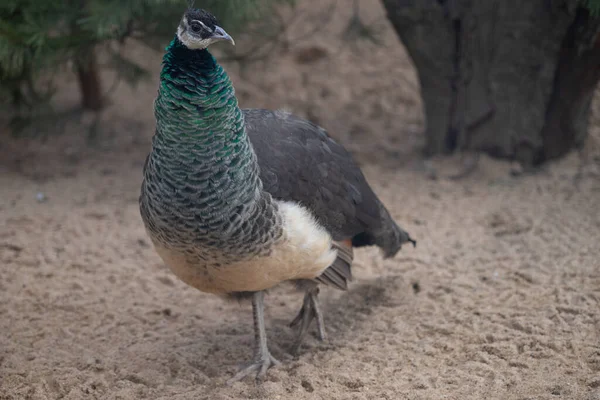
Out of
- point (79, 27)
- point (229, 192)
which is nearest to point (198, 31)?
point (229, 192)

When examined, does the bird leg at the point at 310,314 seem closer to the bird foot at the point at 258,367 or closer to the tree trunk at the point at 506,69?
the bird foot at the point at 258,367

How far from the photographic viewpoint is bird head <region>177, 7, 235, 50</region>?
266cm

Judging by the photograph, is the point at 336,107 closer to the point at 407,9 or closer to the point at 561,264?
the point at 407,9

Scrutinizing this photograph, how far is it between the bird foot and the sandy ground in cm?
5

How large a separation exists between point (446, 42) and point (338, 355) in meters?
2.75

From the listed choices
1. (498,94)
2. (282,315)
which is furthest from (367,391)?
(498,94)

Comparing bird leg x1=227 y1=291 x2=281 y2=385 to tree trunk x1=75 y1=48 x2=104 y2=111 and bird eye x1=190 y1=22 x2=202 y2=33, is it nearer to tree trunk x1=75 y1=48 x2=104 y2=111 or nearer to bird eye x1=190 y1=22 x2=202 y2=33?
bird eye x1=190 y1=22 x2=202 y2=33

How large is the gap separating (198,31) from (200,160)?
0.51 metres

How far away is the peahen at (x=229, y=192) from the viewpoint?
2.76m

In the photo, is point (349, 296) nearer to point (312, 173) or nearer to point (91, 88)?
point (312, 173)

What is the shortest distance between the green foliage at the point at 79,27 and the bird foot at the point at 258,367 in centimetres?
218

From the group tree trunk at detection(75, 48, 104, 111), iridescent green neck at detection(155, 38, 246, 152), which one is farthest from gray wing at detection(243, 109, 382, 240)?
tree trunk at detection(75, 48, 104, 111)

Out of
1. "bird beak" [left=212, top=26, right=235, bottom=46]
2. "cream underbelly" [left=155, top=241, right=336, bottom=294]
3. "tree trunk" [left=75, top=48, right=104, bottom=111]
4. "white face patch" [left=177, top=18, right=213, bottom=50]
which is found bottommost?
"tree trunk" [left=75, top=48, right=104, bottom=111]

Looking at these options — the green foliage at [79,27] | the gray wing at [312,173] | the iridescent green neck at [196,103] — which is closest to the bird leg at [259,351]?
the gray wing at [312,173]
